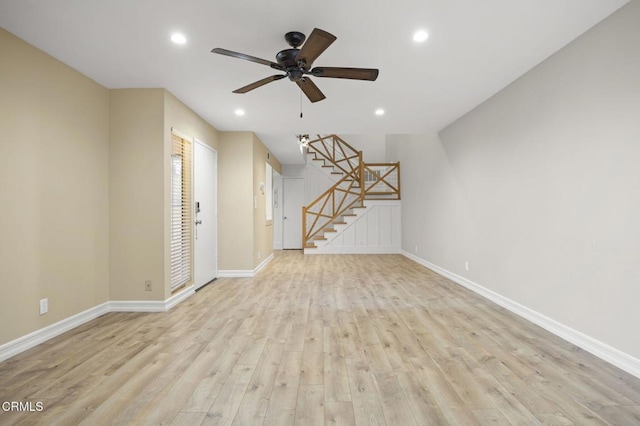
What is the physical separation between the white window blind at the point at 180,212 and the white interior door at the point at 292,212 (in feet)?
17.6

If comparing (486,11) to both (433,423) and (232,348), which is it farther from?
(232,348)

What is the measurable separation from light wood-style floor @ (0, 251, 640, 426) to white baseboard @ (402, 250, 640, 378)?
0.09 metres

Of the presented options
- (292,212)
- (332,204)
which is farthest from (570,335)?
(292,212)

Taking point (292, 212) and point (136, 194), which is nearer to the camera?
point (136, 194)

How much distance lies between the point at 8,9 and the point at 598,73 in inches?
176

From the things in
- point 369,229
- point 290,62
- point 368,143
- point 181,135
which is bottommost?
point 369,229

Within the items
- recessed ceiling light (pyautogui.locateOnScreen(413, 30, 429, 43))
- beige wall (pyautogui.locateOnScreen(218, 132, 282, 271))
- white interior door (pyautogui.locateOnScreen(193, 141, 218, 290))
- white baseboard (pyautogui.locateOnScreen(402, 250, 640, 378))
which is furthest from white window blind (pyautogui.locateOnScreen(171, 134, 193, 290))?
white baseboard (pyautogui.locateOnScreen(402, 250, 640, 378))

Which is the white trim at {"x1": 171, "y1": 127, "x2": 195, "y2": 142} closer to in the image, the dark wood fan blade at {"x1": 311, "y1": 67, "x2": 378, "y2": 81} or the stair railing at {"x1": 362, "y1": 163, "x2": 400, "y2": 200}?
the dark wood fan blade at {"x1": 311, "y1": 67, "x2": 378, "y2": 81}

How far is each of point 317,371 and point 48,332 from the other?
8.19 ft

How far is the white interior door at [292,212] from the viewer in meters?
9.63

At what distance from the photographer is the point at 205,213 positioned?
4.86 m

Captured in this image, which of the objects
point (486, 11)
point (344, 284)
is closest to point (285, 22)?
point (486, 11)

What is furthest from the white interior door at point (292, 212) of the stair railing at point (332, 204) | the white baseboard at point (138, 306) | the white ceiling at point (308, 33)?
the white baseboard at point (138, 306)

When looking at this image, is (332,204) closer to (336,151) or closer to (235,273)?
(336,151)
